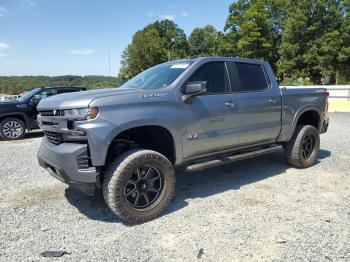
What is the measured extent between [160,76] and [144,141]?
99cm

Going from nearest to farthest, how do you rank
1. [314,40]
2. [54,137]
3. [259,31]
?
[54,137] < [314,40] < [259,31]

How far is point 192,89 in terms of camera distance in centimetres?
411

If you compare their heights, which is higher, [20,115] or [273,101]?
[273,101]

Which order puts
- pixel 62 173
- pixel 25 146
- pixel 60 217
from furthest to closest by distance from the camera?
pixel 25 146 < pixel 60 217 < pixel 62 173

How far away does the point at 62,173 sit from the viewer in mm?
3691

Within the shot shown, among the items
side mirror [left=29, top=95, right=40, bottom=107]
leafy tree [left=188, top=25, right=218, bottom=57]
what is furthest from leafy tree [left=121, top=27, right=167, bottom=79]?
side mirror [left=29, top=95, right=40, bottom=107]

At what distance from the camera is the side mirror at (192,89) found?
4.09m

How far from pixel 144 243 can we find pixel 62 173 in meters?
1.22

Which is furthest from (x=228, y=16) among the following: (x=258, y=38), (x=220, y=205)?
(x=220, y=205)

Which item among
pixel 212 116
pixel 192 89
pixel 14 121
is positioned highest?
pixel 192 89

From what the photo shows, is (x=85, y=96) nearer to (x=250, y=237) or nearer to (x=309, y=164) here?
(x=250, y=237)

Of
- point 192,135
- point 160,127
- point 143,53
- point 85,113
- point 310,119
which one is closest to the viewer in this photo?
Answer: point 85,113

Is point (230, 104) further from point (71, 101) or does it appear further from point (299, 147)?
point (71, 101)

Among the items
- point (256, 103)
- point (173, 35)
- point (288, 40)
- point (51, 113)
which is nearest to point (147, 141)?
point (51, 113)
